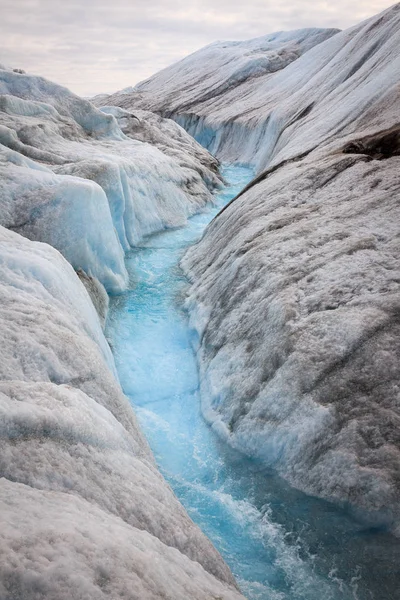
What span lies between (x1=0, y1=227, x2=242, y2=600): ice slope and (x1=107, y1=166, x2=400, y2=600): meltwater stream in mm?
810

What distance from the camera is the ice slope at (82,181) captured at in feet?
26.7

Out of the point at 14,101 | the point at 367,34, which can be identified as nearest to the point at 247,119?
the point at 367,34

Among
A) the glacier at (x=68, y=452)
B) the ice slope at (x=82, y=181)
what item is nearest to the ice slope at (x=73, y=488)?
the glacier at (x=68, y=452)

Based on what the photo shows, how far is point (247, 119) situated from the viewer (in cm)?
2969

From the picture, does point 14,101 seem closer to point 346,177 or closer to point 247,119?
point 346,177

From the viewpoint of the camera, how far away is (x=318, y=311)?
5.68 m

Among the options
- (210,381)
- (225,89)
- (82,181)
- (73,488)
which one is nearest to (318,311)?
(210,381)

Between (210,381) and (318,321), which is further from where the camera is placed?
(210,381)

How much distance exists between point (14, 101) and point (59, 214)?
6415 millimetres

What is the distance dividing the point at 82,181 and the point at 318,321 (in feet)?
17.4

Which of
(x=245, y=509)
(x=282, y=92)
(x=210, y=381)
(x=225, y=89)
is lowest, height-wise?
(x=245, y=509)

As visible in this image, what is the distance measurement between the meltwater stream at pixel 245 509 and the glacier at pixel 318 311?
0.20m

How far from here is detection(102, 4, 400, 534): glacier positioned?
4574mm

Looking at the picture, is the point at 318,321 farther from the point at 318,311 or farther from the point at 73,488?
the point at 73,488
